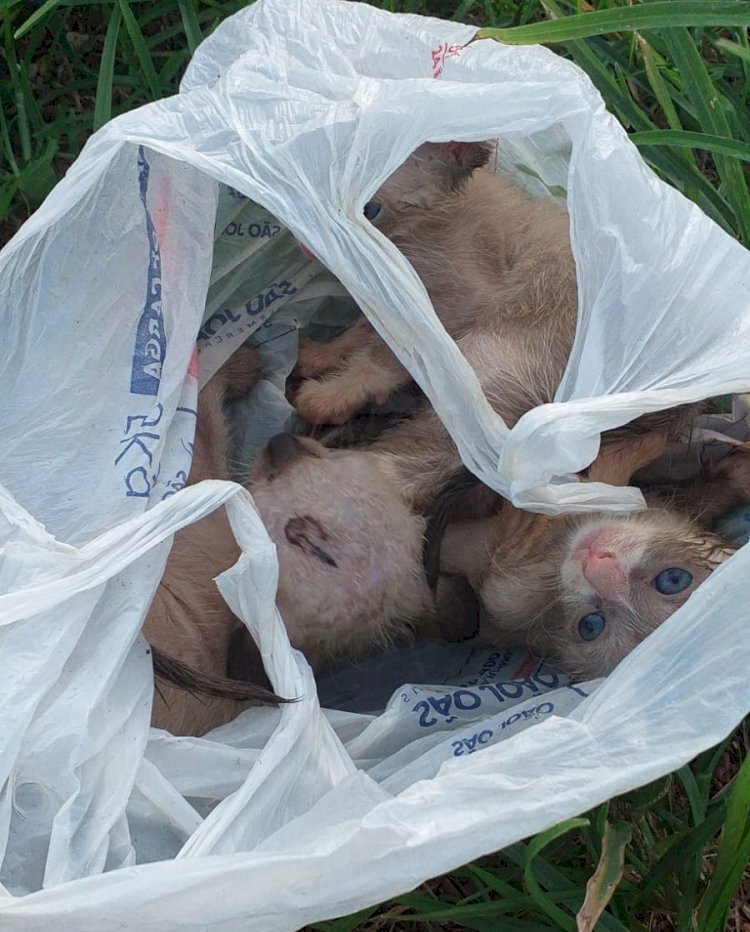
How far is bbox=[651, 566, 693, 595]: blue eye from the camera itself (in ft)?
5.01

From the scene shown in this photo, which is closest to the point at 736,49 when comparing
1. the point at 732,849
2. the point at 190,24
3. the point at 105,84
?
the point at 190,24

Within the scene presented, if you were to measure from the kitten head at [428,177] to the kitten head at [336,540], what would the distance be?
46cm

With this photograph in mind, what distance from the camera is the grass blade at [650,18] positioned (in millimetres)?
1498

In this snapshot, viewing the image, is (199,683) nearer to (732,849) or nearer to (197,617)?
(197,617)

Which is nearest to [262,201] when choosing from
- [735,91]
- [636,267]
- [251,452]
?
[636,267]

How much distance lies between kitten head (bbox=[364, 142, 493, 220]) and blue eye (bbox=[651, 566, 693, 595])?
2.32ft

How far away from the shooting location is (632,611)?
1.56 m

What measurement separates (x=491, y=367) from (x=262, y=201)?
0.50 meters

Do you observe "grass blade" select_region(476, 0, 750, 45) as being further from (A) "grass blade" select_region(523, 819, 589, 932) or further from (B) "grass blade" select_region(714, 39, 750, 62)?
(A) "grass blade" select_region(523, 819, 589, 932)

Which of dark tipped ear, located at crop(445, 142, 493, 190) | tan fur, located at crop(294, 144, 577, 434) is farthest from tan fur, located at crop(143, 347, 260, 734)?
dark tipped ear, located at crop(445, 142, 493, 190)

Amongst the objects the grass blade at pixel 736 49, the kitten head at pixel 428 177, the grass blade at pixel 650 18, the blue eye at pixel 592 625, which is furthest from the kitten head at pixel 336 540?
the grass blade at pixel 736 49

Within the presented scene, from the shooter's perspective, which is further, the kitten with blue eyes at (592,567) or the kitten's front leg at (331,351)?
the kitten's front leg at (331,351)

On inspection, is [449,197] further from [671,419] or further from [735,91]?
[735,91]

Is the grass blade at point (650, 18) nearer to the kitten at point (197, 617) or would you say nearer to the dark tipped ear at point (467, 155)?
the dark tipped ear at point (467, 155)
